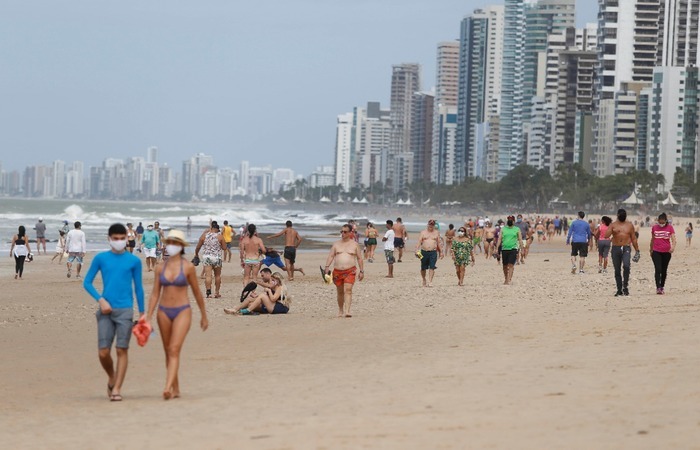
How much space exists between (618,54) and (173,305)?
17325 cm

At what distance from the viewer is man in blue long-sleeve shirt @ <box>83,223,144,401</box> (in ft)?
33.0

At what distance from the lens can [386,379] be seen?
422 inches

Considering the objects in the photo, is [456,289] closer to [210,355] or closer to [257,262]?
[257,262]

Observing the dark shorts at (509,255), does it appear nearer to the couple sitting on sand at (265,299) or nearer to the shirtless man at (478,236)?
the couple sitting on sand at (265,299)

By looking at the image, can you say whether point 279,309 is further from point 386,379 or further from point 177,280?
point 177,280

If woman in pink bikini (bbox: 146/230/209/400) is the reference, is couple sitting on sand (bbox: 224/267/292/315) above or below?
below

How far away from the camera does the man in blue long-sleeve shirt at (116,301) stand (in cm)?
1005

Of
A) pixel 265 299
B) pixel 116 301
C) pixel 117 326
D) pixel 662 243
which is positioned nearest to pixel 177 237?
pixel 116 301

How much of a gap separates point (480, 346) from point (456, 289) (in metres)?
9.66

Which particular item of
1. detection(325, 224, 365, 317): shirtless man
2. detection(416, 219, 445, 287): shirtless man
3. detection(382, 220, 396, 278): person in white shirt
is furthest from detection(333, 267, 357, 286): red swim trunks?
detection(382, 220, 396, 278): person in white shirt

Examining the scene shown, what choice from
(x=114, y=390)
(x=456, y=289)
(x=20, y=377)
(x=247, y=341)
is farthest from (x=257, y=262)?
(x=114, y=390)

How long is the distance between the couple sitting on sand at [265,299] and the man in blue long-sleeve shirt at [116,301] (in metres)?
7.60

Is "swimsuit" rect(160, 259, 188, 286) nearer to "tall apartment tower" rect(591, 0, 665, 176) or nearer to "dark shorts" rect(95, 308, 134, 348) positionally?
"dark shorts" rect(95, 308, 134, 348)

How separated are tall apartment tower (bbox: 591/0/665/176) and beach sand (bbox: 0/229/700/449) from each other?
16022 centimetres
